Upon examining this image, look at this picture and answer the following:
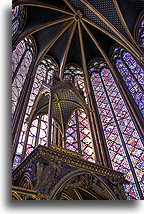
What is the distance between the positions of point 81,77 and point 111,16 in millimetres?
3015

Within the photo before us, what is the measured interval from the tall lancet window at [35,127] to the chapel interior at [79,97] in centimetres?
3

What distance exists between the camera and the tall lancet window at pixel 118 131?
7.69 m

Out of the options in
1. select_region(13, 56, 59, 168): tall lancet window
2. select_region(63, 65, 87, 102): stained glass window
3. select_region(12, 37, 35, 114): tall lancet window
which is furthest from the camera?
select_region(63, 65, 87, 102): stained glass window

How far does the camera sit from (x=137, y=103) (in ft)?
30.9

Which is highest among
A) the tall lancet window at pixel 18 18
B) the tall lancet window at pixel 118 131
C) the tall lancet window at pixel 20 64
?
the tall lancet window at pixel 18 18

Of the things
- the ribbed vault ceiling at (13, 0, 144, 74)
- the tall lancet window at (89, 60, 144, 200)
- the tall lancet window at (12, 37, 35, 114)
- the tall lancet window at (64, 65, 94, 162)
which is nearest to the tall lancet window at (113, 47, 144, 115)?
the tall lancet window at (89, 60, 144, 200)

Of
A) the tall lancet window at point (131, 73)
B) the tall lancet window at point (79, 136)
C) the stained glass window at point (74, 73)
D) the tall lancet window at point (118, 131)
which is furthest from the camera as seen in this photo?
the stained glass window at point (74, 73)

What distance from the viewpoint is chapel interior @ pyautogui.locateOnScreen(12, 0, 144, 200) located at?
5461mm

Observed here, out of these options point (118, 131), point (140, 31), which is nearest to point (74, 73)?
point (140, 31)

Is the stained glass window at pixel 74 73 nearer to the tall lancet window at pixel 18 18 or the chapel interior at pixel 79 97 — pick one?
the chapel interior at pixel 79 97

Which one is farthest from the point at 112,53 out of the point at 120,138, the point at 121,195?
the point at 121,195

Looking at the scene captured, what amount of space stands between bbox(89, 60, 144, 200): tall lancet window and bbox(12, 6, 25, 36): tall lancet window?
12.6 ft

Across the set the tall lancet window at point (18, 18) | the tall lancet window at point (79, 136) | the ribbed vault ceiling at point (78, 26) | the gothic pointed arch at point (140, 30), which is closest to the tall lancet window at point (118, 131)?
the tall lancet window at point (79, 136)

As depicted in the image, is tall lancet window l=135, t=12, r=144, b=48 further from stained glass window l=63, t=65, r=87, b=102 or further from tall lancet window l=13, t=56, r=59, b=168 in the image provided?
tall lancet window l=13, t=56, r=59, b=168
